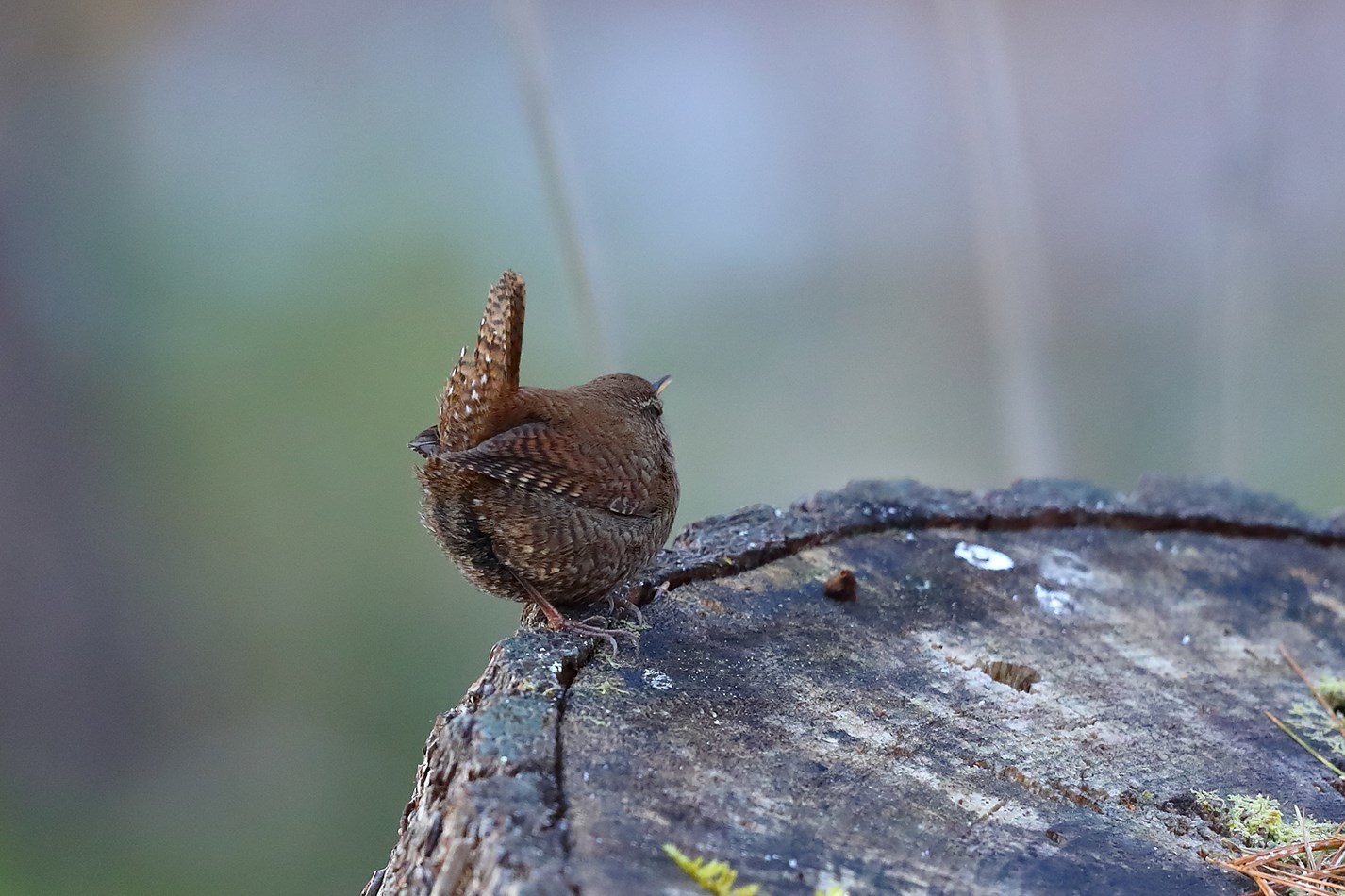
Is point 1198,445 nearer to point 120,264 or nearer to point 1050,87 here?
point 1050,87

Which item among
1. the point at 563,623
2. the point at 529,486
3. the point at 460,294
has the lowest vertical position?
the point at 563,623

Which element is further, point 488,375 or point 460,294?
point 460,294

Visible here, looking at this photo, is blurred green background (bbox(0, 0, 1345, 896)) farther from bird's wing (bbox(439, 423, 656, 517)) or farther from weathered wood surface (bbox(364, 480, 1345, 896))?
bird's wing (bbox(439, 423, 656, 517))

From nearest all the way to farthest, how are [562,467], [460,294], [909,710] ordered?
[909,710]
[562,467]
[460,294]

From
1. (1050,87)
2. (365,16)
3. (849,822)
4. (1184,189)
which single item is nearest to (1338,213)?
(1184,189)

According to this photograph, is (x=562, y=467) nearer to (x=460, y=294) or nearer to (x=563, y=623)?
(x=563, y=623)

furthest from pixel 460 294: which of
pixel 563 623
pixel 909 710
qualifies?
pixel 909 710

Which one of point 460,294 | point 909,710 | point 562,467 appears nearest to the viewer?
point 909,710

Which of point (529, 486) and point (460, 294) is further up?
point (460, 294)
